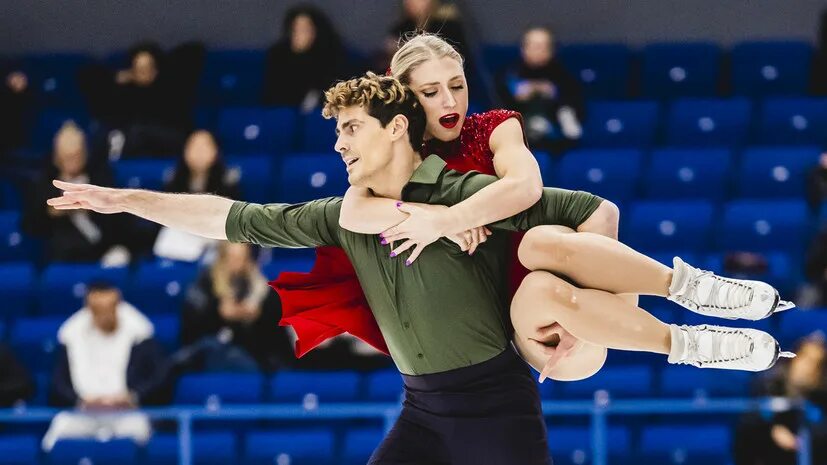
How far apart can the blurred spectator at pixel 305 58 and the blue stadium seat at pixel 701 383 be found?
3.32 metres

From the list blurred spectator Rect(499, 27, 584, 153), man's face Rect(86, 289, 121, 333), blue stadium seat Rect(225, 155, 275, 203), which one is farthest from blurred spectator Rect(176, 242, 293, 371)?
blurred spectator Rect(499, 27, 584, 153)

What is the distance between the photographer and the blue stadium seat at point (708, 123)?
381 inches

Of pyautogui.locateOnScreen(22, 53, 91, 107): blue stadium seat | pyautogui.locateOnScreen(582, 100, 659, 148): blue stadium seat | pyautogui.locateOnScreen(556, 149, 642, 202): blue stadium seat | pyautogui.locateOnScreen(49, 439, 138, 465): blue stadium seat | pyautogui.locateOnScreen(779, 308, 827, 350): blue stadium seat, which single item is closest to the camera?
pyautogui.locateOnScreen(49, 439, 138, 465): blue stadium seat

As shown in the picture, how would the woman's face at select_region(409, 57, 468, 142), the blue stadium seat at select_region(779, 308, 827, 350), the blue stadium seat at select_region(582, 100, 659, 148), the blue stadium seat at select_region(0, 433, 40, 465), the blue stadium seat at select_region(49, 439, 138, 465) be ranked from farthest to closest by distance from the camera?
the blue stadium seat at select_region(582, 100, 659, 148), the blue stadium seat at select_region(779, 308, 827, 350), the blue stadium seat at select_region(0, 433, 40, 465), the blue stadium seat at select_region(49, 439, 138, 465), the woman's face at select_region(409, 57, 468, 142)

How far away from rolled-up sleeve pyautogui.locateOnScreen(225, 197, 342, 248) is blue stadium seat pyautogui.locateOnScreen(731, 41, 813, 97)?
6473 mm

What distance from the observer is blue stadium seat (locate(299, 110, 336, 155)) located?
9788mm

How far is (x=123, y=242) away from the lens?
9.26 meters

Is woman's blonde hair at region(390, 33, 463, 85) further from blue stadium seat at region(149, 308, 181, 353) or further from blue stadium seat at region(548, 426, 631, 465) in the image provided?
blue stadium seat at region(149, 308, 181, 353)

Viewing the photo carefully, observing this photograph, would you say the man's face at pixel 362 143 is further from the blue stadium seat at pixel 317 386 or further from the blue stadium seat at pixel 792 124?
the blue stadium seat at pixel 792 124

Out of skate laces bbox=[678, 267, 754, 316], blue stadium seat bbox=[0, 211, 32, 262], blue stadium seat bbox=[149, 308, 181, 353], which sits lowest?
skate laces bbox=[678, 267, 754, 316]

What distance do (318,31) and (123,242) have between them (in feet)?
6.75

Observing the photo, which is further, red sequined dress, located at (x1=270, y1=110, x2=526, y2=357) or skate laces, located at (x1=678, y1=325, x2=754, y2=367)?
red sequined dress, located at (x1=270, y1=110, x2=526, y2=357)

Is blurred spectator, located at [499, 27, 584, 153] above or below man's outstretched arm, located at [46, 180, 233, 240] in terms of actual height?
above

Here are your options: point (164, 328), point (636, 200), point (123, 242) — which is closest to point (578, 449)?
point (636, 200)
